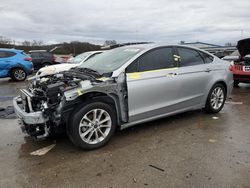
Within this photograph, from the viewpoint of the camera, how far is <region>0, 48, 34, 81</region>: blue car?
12273 millimetres

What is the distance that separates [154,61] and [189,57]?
994 mm

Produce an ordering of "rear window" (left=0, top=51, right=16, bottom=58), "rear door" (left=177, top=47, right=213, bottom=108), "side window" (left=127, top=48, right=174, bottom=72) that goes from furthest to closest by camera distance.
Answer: "rear window" (left=0, top=51, right=16, bottom=58) → "rear door" (left=177, top=47, right=213, bottom=108) → "side window" (left=127, top=48, right=174, bottom=72)

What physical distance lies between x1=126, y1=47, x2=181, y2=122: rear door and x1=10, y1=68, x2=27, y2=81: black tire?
995 centimetres

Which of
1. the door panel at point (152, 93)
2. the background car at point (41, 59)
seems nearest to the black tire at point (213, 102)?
the door panel at point (152, 93)

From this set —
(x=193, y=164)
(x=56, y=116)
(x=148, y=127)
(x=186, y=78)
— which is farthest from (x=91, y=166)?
(x=186, y=78)

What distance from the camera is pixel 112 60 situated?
4.76 m

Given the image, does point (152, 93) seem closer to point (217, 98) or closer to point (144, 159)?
point (144, 159)

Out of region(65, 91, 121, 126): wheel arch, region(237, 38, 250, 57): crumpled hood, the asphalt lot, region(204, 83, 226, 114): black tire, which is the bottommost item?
the asphalt lot

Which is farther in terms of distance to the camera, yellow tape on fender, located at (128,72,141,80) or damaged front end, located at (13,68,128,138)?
yellow tape on fender, located at (128,72,141,80)

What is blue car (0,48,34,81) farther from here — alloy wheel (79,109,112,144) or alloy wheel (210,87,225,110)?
alloy wheel (210,87,225,110)

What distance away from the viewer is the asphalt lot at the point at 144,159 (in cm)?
310

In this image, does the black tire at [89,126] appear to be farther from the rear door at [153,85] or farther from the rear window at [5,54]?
the rear window at [5,54]

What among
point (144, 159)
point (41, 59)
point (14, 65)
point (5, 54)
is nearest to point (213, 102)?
point (144, 159)

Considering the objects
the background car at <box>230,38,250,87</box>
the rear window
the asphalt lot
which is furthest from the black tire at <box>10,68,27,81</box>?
the background car at <box>230,38,250,87</box>
